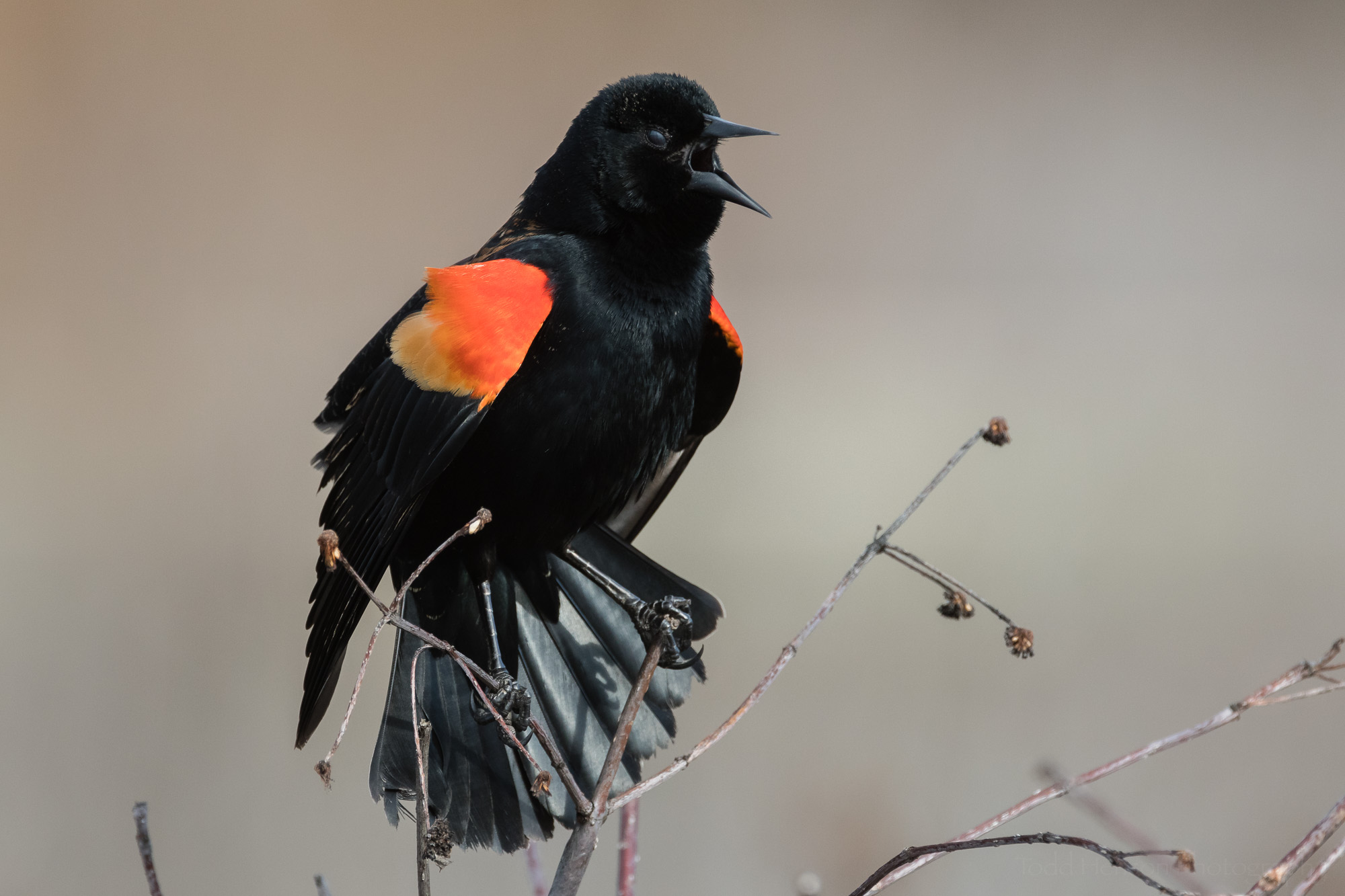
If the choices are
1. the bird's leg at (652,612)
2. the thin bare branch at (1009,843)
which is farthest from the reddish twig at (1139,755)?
the bird's leg at (652,612)

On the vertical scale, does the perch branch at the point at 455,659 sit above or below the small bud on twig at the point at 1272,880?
below

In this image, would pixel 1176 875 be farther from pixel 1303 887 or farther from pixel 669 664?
pixel 669 664

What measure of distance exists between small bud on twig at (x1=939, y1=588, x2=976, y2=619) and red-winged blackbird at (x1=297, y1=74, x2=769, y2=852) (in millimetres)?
379

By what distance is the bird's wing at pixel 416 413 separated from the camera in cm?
100

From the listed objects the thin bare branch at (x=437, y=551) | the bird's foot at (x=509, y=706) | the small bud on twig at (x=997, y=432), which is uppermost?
the small bud on twig at (x=997, y=432)

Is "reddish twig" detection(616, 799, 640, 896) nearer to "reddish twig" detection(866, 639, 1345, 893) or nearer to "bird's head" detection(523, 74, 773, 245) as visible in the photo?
"reddish twig" detection(866, 639, 1345, 893)

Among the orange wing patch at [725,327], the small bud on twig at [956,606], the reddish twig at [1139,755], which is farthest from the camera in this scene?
the orange wing patch at [725,327]

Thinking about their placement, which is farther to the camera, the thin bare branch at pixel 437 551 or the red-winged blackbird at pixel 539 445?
the red-winged blackbird at pixel 539 445

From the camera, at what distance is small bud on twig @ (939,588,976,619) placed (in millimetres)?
798

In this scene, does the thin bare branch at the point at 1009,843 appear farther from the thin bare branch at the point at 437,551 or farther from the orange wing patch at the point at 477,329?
the orange wing patch at the point at 477,329

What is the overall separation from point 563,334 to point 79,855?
6.10 ft

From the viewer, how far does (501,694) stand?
1.04 metres

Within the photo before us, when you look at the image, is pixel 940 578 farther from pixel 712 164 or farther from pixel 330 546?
pixel 712 164

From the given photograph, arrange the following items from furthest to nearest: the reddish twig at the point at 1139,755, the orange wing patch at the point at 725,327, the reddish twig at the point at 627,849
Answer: the orange wing patch at the point at 725,327 < the reddish twig at the point at 627,849 < the reddish twig at the point at 1139,755
